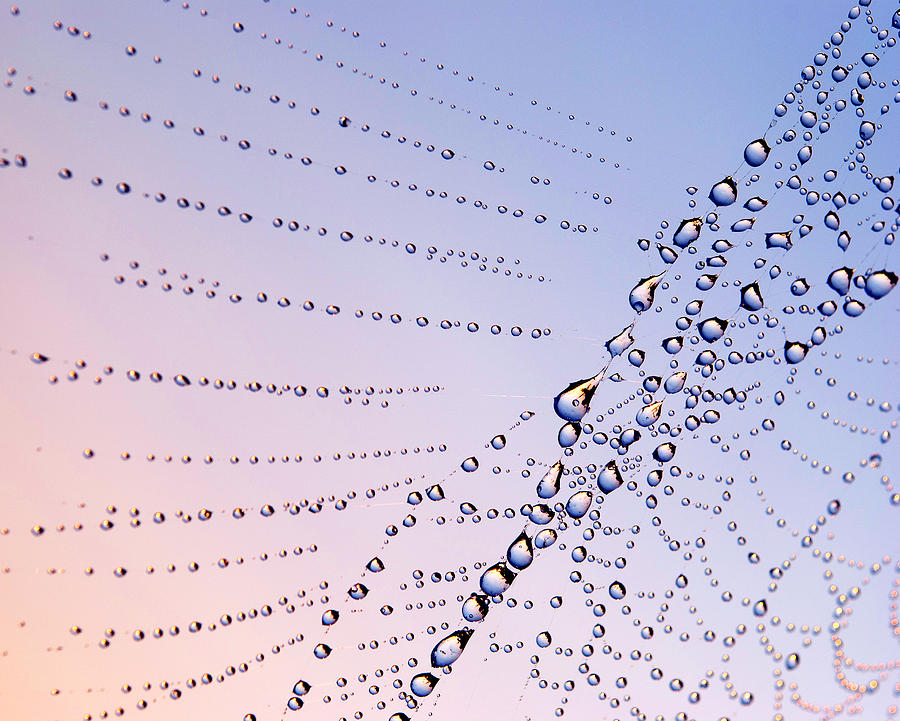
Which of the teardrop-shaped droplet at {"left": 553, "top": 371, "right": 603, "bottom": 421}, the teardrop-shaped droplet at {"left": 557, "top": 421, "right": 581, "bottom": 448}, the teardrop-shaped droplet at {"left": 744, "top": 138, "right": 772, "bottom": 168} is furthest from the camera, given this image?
the teardrop-shaped droplet at {"left": 744, "top": 138, "right": 772, "bottom": 168}

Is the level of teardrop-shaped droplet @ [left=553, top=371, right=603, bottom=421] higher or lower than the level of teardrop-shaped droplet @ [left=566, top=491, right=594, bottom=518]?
higher

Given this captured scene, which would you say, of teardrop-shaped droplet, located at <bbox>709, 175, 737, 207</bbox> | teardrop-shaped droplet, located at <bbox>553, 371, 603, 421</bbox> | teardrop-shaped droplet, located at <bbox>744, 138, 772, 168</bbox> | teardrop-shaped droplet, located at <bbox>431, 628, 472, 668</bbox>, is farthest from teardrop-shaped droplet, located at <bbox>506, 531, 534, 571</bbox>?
teardrop-shaped droplet, located at <bbox>744, 138, 772, 168</bbox>

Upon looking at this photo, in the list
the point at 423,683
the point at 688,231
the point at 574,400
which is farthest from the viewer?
the point at 688,231

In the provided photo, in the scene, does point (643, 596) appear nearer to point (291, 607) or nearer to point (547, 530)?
point (547, 530)

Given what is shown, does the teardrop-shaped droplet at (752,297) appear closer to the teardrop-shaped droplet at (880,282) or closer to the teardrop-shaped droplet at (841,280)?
the teardrop-shaped droplet at (841,280)

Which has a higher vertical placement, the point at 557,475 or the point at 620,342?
the point at 620,342

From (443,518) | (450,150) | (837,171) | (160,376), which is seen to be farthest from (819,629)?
(160,376)

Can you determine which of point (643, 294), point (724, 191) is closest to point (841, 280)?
point (724, 191)

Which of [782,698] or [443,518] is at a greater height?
[443,518]

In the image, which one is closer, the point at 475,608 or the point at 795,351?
the point at 475,608

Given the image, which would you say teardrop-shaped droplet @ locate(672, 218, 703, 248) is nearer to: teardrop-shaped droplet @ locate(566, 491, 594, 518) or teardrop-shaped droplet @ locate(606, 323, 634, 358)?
teardrop-shaped droplet @ locate(606, 323, 634, 358)

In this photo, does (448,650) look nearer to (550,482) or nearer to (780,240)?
(550,482)
